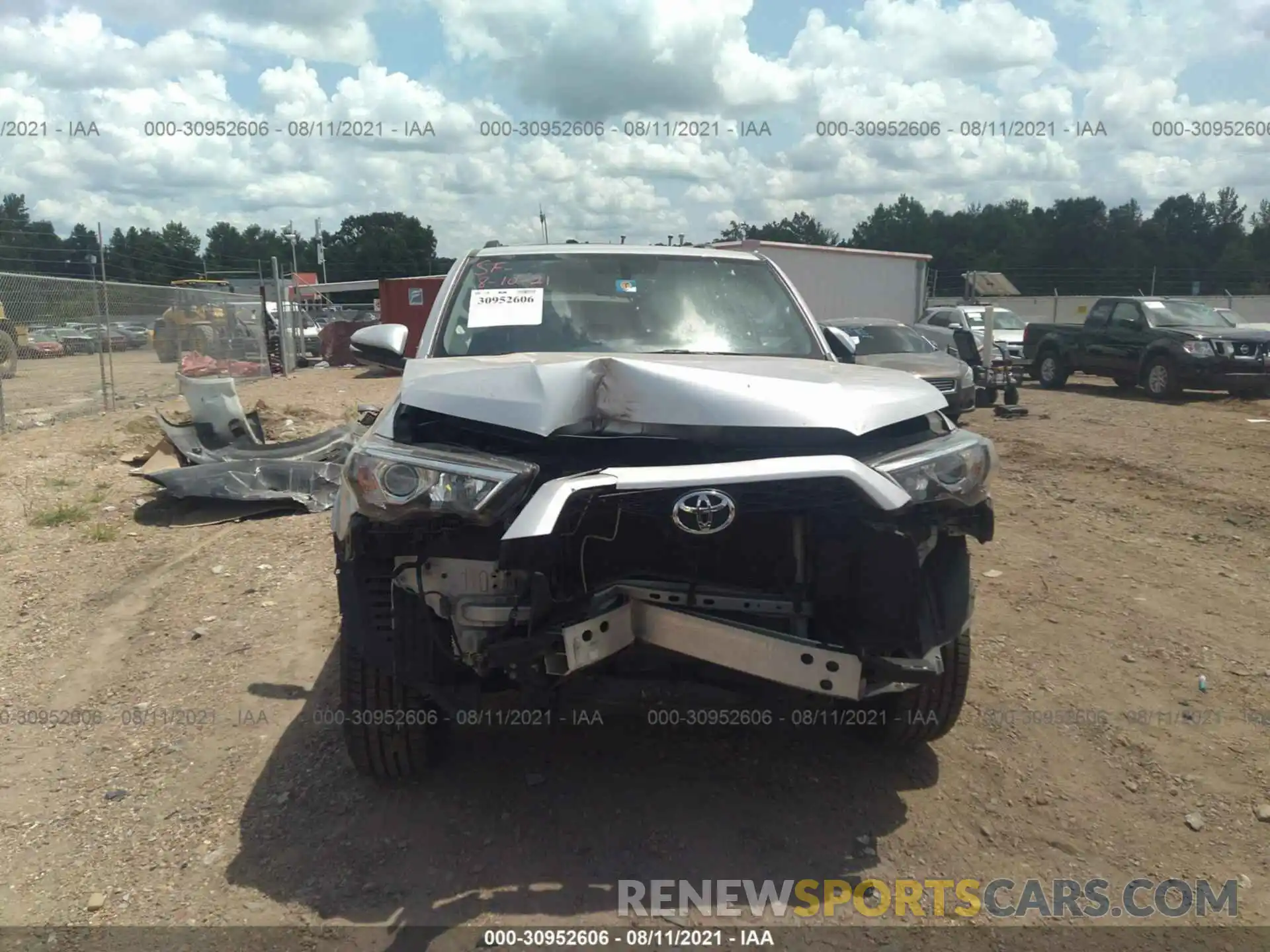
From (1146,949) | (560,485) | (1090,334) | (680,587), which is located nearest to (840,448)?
(680,587)

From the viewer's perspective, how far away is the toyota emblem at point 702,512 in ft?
8.57

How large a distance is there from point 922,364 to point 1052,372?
790 centimetres

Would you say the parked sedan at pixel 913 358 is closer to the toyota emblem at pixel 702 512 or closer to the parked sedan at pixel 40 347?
the toyota emblem at pixel 702 512

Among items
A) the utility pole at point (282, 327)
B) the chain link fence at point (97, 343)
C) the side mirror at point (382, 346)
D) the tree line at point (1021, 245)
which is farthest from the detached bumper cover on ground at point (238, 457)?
the tree line at point (1021, 245)

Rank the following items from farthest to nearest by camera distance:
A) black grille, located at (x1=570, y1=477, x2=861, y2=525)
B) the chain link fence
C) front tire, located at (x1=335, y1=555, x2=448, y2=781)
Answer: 1. the chain link fence
2. front tire, located at (x1=335, y1=555, x2=448, y2=781)
3. black grille, located at (x1=570, y1=477, x2=861, y2=525)

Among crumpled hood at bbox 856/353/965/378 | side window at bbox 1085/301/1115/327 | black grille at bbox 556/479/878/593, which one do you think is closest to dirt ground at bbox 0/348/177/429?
crumpled hood at bbox 856/353/965/378

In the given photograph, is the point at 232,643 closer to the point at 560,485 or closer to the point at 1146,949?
the point at 560,485

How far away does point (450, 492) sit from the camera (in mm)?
2709

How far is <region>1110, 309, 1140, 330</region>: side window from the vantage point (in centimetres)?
1689

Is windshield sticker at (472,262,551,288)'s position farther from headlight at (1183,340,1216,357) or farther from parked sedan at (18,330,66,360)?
headlight at (1183,340,1216,357)

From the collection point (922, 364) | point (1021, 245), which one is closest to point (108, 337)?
point (922, 364)

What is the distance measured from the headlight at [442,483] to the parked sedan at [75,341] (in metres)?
13.2

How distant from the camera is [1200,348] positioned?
50.2 ft

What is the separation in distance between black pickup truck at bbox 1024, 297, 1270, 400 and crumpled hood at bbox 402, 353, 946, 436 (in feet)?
47.4
